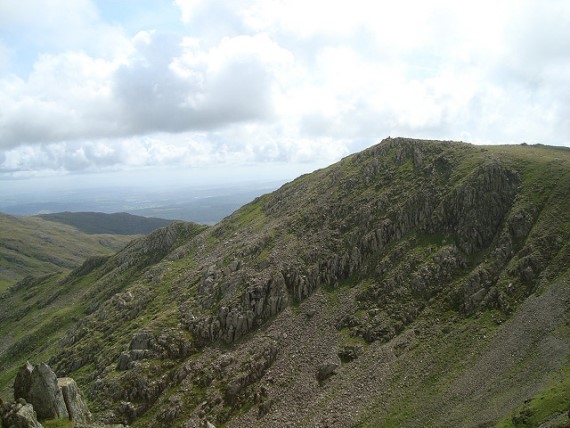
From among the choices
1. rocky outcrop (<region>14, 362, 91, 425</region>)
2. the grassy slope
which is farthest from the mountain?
rocky outcrop (<region>14, 362, 91, 425</region>)

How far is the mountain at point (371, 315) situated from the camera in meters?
64.9

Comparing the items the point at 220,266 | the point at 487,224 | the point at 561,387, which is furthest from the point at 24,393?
the point at 487,224

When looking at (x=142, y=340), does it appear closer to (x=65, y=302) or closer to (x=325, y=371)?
(x=325, y=371)

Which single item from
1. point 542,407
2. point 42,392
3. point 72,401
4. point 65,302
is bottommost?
point 65,302

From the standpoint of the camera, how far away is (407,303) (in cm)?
8388

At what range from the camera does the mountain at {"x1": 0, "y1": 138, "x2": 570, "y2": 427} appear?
213 feet

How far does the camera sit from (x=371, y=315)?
280 feet

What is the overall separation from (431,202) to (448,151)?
24.0 meters

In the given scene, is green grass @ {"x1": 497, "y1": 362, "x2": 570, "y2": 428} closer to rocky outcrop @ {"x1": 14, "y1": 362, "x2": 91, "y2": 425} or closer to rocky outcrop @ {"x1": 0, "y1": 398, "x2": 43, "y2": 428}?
rocky outcrop @ {"x1": 14, "y1": 362, "x2": 91, "y2": 425}

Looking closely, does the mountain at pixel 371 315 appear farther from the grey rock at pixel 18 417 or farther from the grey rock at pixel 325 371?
the grey rock at pixel 18 417

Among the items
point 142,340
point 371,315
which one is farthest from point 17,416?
point 371,315

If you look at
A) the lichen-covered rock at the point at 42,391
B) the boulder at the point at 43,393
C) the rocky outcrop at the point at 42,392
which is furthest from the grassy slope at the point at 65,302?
the boulder at the point at 43,393

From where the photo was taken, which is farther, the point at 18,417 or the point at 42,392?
the point at 42,392

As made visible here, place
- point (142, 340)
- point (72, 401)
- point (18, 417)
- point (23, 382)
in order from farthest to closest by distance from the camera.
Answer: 1. point (142, 340)
2. point (72, 401)
3. point (23, 382)
4. point (18, 417)
